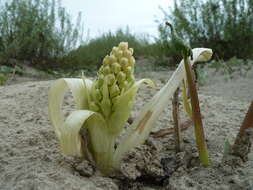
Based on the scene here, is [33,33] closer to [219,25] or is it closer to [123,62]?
[219,25]

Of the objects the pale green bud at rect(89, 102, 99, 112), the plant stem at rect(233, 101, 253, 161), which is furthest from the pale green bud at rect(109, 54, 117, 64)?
the plant stem at rect(233, 101, 253, 161)

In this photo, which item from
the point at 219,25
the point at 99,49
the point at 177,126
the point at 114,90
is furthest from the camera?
the point at 99,49

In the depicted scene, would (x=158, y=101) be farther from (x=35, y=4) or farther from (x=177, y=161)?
(x=35, y=4)

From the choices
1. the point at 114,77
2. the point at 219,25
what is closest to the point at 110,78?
the point at 114,77

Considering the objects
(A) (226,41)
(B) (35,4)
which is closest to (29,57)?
(B) (35,4)

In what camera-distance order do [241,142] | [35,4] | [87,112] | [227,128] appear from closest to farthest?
[87,112]
[241,142]
[227,128]
[35,4]

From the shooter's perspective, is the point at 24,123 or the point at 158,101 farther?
the point at 24,123
